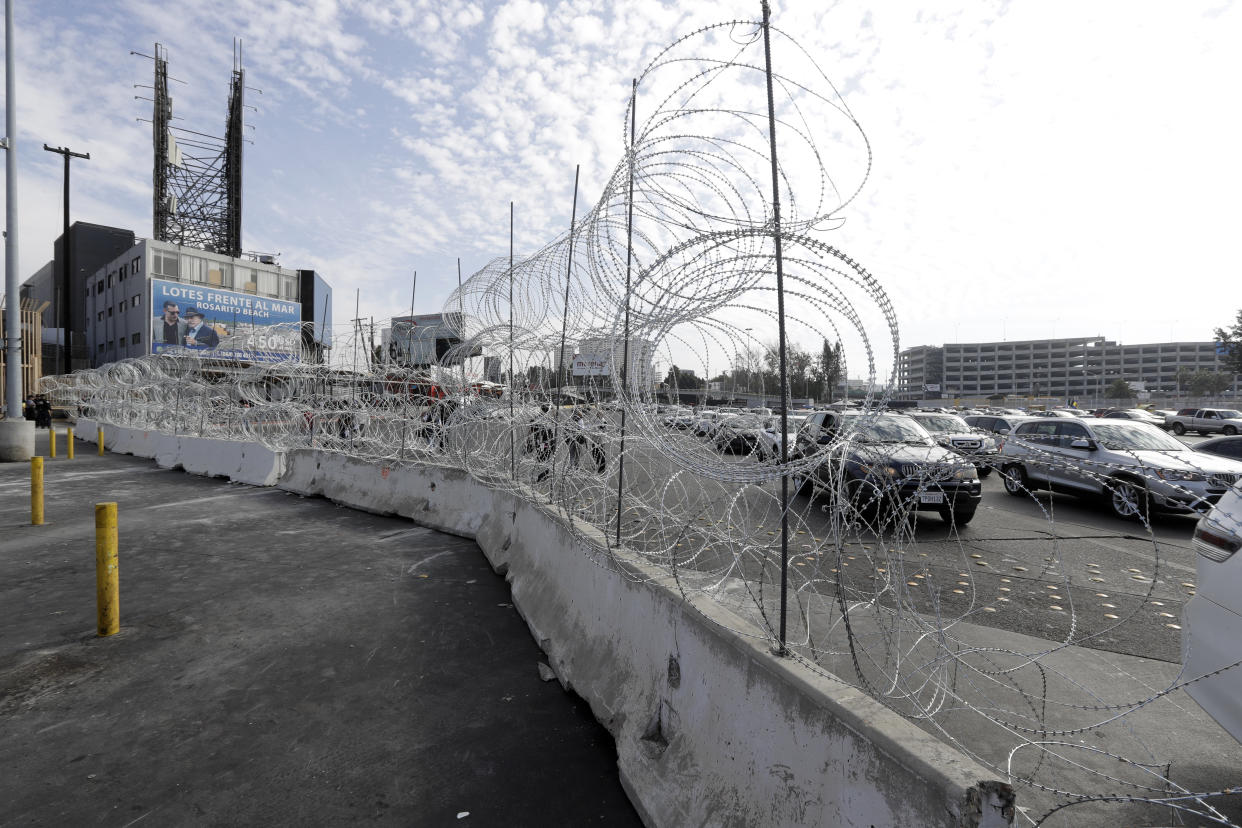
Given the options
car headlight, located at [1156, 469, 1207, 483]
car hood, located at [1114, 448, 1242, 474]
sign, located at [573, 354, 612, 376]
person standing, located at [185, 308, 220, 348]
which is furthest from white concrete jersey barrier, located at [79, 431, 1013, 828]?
person standing, located at [185, 308, 220, 348]

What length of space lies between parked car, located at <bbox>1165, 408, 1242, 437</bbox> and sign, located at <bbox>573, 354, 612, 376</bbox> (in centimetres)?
3625

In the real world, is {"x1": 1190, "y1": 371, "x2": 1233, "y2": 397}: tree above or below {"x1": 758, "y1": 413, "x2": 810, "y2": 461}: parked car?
above

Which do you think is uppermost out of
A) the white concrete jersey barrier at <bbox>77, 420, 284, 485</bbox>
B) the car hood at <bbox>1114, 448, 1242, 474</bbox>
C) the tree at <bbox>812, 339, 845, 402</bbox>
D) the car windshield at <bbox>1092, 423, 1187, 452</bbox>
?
the tree at <bbox>812, 339, 845, 402</bbox>

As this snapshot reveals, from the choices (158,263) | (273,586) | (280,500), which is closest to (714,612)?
(273,586)

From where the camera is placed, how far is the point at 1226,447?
10.0m

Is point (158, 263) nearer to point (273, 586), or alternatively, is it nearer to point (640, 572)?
point (273, 586)

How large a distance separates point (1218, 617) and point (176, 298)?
52.9m

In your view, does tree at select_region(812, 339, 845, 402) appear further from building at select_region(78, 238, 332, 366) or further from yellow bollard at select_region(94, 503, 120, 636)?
building at select_region(78, 238, 332, 366)

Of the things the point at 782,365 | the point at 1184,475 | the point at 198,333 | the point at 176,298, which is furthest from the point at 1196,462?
the point at 176,298

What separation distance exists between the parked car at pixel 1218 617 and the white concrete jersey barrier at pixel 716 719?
148 cm

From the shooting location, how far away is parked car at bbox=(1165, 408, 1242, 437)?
30.4 metres

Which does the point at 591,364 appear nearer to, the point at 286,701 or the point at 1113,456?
the point at 286,701

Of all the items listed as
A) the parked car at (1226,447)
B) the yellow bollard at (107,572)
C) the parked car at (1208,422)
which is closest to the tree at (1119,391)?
the parked car at (1208,422)

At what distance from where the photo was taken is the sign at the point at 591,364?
5.57m
